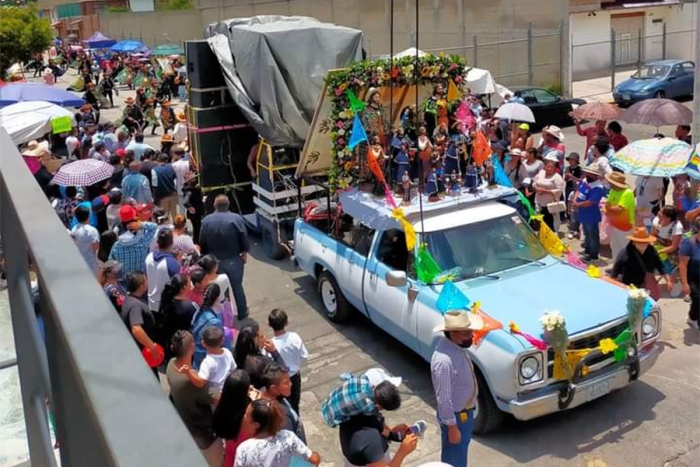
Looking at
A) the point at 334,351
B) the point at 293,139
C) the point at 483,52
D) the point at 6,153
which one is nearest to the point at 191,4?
the point at 483,52

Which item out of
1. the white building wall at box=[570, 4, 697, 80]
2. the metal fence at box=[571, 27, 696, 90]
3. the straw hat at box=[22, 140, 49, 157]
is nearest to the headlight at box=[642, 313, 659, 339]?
the straw hat at box=[22, 140, 49, 157]

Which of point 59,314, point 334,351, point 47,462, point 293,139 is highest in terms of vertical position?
point 59,314

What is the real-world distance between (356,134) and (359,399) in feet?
19.4

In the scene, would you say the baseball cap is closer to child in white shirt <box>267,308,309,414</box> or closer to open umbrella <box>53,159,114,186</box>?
child in white shirt <box>267,308,309,414</box>

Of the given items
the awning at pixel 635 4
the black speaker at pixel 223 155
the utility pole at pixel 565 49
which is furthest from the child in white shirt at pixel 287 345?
the awning at pixel 635 4

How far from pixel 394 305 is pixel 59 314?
22.6 ft

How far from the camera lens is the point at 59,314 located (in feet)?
3.00

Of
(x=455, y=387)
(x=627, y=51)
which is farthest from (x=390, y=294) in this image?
(x=627, y=51)

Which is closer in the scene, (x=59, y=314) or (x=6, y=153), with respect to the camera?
(x=59, y=314)

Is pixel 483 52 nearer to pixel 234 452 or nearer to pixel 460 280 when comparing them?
pixel 460 280

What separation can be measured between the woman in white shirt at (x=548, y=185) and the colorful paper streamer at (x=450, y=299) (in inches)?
190

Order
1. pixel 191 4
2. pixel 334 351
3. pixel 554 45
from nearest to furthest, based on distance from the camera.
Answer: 1. pixel 334 351
2. pixel 554 45
3. pixel 191 4

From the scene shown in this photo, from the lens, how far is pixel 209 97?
12.7 m

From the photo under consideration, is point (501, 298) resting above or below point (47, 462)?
below
